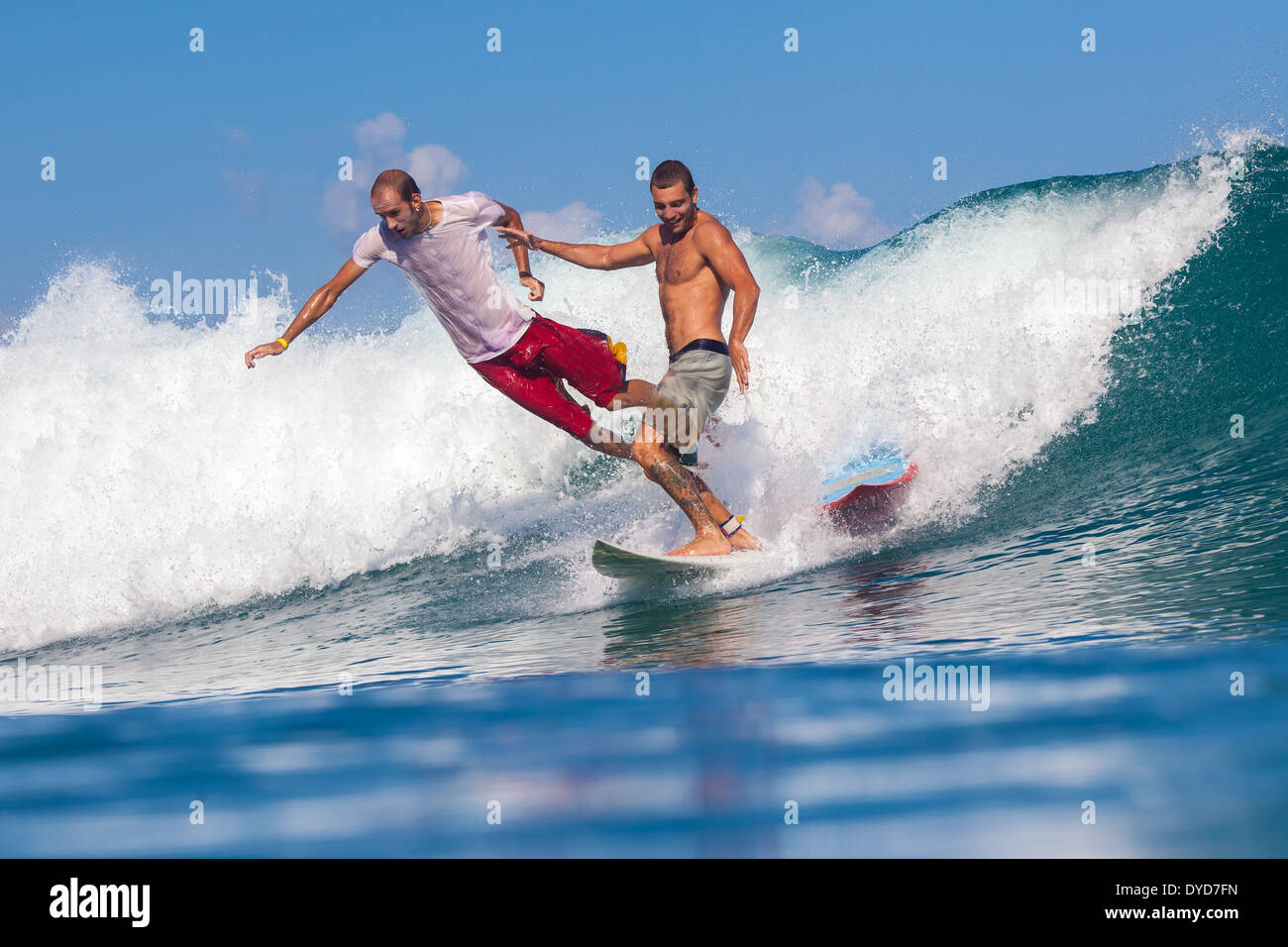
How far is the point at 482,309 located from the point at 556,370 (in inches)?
24.5

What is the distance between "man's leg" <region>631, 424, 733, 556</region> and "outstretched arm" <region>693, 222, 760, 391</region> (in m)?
0.67

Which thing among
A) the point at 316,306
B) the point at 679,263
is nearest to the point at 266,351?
the point at 316,306

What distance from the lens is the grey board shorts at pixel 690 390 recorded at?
6.66 m

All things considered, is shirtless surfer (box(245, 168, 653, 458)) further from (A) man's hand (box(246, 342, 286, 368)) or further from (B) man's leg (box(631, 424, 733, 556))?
(B) man's leg (box(631, 424, 733, 556))

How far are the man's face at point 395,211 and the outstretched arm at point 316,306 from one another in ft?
1.42

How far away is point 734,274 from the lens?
21.2 ft

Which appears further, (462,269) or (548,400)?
(548,400)

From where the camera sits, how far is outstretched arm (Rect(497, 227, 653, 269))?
6812 millimetres

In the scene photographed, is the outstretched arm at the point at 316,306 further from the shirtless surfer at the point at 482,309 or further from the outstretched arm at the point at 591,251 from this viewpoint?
the outstretched arm at the point at 591,251

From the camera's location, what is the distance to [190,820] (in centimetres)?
376

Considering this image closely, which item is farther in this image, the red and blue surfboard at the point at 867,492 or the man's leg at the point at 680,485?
the red and blue surfboard at the point at 867,492

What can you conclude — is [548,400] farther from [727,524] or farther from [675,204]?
[675,204]

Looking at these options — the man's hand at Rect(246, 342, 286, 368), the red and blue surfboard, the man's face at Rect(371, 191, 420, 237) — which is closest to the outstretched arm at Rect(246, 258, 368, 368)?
the man's hand at Rect(246, 342, 286, 368)

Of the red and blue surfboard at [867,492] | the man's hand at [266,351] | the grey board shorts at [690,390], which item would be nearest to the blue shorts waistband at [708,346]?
the grey board shorts at [690,390]
